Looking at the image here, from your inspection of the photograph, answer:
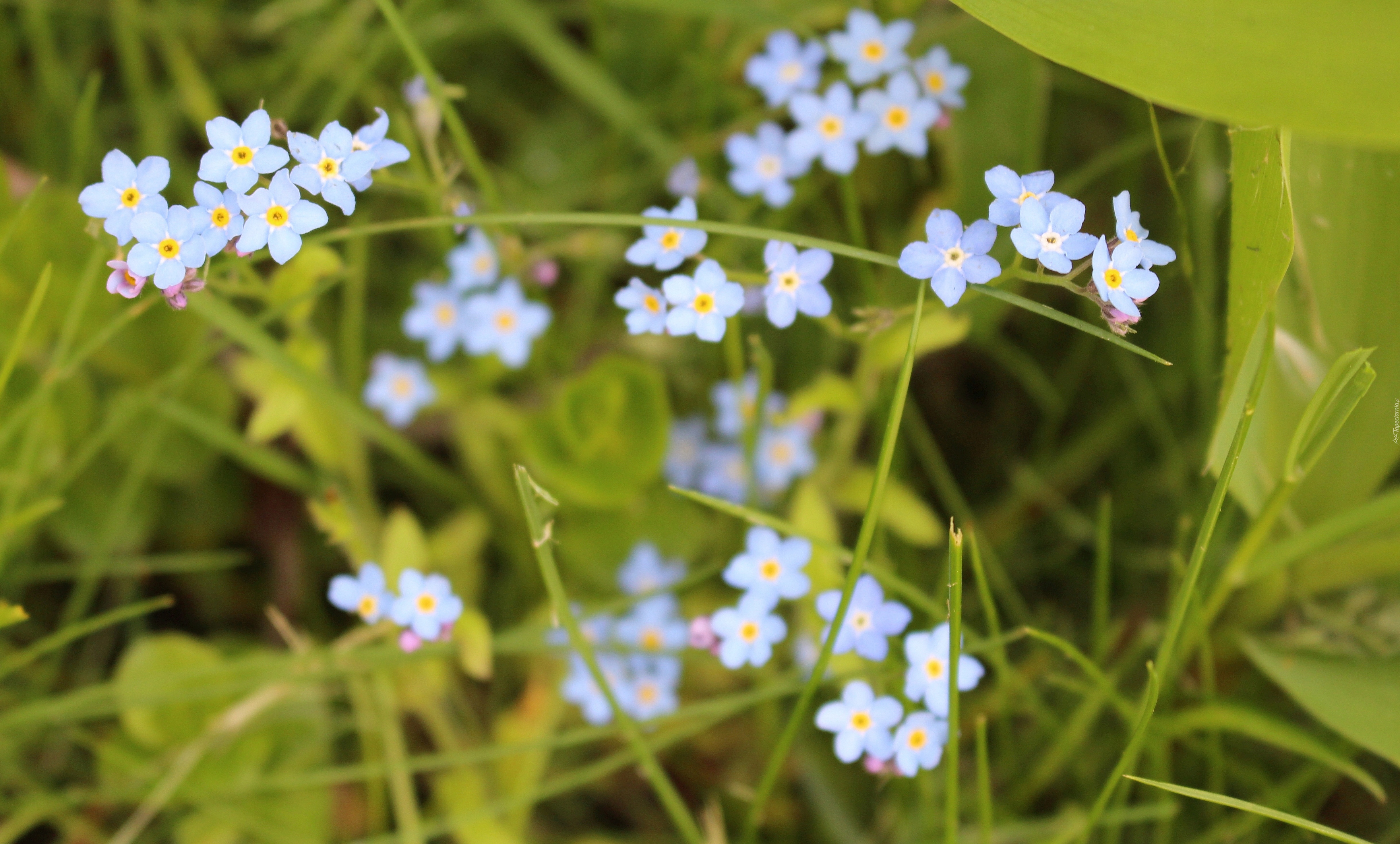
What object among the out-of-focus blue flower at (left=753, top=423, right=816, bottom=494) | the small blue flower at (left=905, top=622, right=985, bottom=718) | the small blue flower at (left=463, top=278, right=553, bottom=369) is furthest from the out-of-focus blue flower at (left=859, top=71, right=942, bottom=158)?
the small blue flower at (left=905, top=622, right=985, bottom=718)

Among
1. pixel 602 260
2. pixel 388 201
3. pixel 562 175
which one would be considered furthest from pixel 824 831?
pixel 388 201

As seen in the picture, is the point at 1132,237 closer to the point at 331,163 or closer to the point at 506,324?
the point at 331,163

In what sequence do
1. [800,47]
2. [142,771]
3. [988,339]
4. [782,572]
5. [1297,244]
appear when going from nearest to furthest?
1. [1297,244]
2. [782,572]
3. [142,771]
4. [800,47]
5. [988,339]

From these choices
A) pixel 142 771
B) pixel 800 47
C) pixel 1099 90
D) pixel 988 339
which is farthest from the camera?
pixel 1099 90

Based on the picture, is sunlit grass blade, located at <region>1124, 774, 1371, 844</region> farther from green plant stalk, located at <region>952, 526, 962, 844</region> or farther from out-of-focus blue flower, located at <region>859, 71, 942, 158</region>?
out-of-focus blue flower, located at <region>859, 71, 942, 158</region>

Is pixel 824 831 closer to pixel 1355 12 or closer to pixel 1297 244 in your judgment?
pixel 1297 244

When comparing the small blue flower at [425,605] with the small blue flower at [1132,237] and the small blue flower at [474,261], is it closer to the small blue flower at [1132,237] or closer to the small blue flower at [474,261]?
the small blue flower at [474,261]

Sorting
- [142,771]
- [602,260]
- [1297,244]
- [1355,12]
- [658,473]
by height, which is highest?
[602,260]
